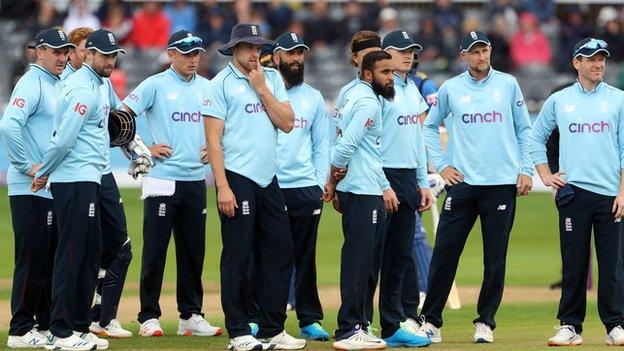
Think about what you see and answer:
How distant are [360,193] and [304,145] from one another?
1.67 metres

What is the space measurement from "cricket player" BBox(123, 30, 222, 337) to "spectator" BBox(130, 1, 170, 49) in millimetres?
15192

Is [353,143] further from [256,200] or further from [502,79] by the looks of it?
[502,79]

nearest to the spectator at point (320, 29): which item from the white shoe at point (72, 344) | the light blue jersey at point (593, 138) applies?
the light blue jersey at point (593, 138)

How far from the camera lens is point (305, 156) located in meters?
12.9

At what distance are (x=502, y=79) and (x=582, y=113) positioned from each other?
85 centimetres

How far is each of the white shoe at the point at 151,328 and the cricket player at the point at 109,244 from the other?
14 centimetres

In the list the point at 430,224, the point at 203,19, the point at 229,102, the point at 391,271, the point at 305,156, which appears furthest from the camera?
the point at 203,19

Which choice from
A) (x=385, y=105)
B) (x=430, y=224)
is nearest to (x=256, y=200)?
(x=385, y=105)

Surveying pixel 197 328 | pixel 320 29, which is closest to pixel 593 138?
pixel 197 328

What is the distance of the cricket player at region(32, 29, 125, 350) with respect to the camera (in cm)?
1109

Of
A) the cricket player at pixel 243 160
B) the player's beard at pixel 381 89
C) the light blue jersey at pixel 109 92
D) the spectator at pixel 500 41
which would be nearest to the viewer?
the cricket player at pixel 243 160

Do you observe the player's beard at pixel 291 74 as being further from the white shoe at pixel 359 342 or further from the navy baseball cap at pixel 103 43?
the white shoe at pixel 359 342

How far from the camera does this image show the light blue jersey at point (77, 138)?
11.0 meters

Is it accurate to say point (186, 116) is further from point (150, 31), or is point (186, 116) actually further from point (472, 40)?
point (150, 31)
